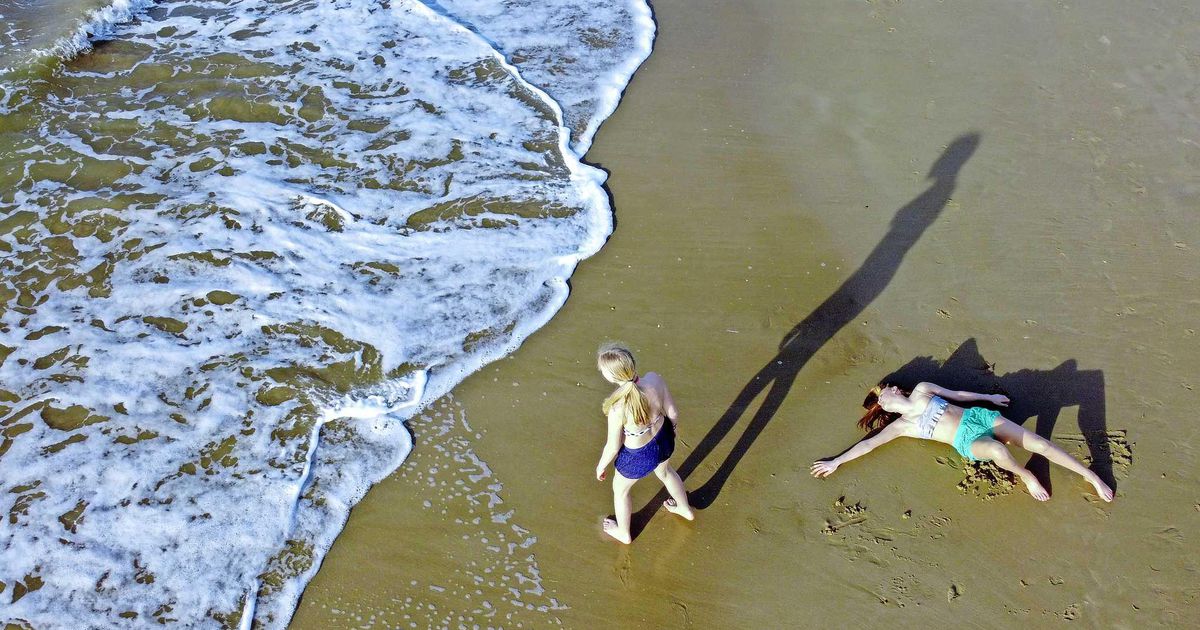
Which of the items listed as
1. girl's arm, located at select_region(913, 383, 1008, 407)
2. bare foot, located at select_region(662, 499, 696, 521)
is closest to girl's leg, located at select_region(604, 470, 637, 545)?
bare foot, located at select_region(662, 499, 696, 521)

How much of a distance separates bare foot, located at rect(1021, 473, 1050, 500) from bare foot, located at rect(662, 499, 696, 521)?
2.29 m

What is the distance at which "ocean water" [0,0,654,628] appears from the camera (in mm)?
5262

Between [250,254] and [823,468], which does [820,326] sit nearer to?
[823,468]

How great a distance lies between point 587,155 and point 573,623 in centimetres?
500

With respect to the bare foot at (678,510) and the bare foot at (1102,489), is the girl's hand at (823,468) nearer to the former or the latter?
the bare foot at (678,510)

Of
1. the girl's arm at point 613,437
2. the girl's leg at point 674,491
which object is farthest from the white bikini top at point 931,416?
the girl's arm at point 613,437

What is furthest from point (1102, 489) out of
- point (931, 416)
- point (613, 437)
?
point (613, 437)

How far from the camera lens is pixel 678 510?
508 cm

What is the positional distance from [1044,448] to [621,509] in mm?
2974

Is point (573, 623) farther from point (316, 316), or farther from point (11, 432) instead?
point (11, 432)

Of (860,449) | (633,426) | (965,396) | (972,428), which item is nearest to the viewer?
(633,426)

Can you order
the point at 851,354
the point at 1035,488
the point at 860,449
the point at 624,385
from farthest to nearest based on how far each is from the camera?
the point at 851,354 < the point at 860,449 < the point at 1035,488 < the point at 624,385

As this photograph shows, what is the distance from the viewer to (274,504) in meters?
5.36

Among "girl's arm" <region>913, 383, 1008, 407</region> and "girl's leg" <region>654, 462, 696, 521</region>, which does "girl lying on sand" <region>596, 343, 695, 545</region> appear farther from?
"girl's arm" <region>913, 383, 1008, 407</region>
